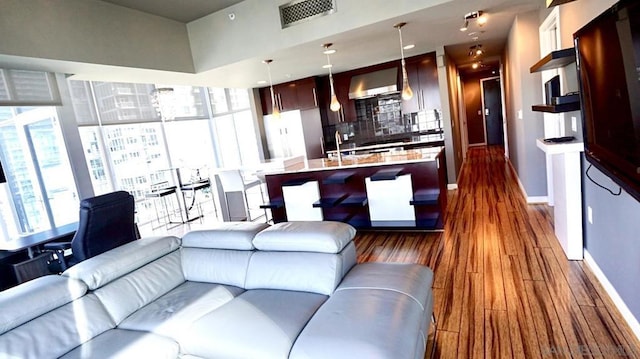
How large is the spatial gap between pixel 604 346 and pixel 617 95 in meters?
1.34

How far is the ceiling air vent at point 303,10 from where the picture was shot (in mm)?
3533

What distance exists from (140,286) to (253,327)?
3.22 ft

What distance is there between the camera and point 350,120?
6.93m

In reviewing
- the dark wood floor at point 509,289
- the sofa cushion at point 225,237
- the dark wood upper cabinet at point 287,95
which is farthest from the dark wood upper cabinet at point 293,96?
the sofa cushion at point 225,237

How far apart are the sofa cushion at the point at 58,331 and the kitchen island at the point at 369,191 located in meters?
2.76

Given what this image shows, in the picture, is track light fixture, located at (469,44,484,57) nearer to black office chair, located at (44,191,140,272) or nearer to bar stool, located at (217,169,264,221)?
Answer: bar stool, located at (217,169,264,221)

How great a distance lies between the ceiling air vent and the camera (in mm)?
3533

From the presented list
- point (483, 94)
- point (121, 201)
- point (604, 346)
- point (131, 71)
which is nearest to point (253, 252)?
point (121, 201)

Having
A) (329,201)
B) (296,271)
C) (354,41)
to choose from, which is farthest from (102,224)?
(354,41)

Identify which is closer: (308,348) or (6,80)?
(308,348)

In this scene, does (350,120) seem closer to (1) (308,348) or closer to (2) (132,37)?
(2) (132,37)

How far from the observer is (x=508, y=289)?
2.53 meters

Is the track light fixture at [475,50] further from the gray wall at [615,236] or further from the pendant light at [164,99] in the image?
the pendant light at [164,99]

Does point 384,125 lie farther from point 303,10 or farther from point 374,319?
point 374,319
